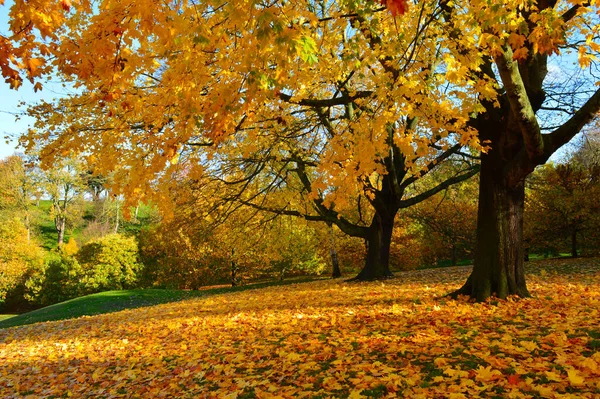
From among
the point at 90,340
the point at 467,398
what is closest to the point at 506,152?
the point at 467,398

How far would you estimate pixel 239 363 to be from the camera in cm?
445

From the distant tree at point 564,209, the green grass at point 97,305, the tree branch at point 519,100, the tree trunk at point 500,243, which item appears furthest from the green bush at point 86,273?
the tree branch at point 519,100

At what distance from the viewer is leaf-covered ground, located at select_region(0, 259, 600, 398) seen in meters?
3.13

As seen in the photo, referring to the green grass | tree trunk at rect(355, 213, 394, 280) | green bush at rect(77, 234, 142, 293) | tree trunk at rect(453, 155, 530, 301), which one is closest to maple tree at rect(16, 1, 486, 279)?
tree trunk at rect(453, 155, 530, 301)

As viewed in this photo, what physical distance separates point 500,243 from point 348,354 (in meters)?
3.66

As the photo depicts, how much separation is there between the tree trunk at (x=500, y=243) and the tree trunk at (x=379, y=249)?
6105mm

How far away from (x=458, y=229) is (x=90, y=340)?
17363 millimetres

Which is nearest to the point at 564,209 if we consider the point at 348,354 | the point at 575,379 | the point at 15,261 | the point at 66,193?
the point at 348,354

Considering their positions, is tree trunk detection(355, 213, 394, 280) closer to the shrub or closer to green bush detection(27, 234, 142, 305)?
green bush detection(27, 234, 142, 305)

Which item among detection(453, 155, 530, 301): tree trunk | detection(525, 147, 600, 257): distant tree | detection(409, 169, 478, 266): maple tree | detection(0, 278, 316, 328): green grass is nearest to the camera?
detection(453, 155, 530, 301): tree trunk

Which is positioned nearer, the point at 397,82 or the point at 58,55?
the point at 58,55

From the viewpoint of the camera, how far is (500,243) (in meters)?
6.38

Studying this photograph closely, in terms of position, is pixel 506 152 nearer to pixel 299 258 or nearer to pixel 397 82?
pixel 397 82

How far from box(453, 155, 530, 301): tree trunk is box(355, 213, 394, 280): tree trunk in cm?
611
